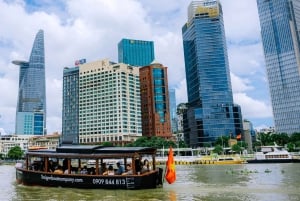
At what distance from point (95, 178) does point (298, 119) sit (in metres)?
154

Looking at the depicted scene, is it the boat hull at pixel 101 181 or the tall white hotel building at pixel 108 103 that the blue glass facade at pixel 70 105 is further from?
the boat hull at pixel 101 181

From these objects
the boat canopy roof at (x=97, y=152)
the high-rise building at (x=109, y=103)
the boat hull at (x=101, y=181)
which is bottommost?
the boat hull at (x=101, y=181)

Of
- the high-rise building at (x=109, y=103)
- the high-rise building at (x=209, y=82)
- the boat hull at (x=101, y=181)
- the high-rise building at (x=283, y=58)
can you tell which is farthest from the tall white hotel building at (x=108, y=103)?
the boat hull at (x=101, y=181)

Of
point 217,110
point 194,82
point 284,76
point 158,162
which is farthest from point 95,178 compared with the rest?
point 284,76

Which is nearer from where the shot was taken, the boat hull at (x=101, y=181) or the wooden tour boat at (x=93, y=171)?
the boat hull at (x=101, y=181)

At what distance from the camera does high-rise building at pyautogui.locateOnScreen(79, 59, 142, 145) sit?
160875mm

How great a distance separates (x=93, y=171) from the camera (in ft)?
83.5

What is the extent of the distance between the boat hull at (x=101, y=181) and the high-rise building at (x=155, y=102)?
136m

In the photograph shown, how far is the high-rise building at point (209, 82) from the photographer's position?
5989 inches

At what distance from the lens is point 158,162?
9369cm

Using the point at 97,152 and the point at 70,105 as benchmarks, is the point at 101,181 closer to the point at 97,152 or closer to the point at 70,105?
the point at 97,152

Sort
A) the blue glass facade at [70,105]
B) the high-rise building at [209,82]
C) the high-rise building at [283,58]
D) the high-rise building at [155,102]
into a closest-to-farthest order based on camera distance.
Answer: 1. the high-rise building at [209,82]
2. the high-rise building at [283,58]
3. the high-rise building at [155,102]
4. the blue glass facade at [70,105]

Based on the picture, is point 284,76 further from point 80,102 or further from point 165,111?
point 80,102

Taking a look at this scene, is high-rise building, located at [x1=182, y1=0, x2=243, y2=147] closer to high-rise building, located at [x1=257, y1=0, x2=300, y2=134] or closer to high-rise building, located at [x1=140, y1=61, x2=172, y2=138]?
high-rise building, located at [x1=140, y1=61, x2=172, y2=138]
